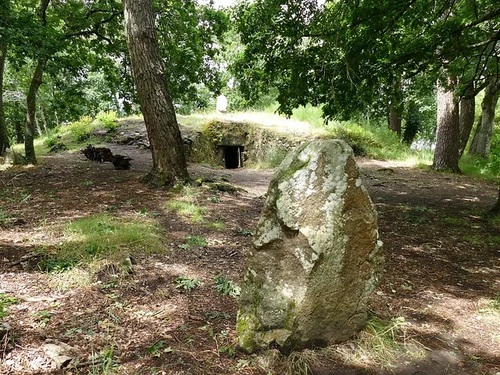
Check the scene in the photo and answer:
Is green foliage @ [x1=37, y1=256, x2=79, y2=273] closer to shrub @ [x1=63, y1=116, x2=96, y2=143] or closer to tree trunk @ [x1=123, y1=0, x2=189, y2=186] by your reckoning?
tree trunk @ [x1=123, y1=0, x2=189, y2=186]

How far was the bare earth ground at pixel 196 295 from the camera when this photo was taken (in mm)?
2596

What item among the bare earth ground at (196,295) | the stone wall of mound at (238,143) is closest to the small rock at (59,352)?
the bare earth ground at (196,295)

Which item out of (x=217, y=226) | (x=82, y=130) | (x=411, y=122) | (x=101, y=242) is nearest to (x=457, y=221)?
(x=217, y=226)

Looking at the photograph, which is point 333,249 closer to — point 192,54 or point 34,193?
point 34,193

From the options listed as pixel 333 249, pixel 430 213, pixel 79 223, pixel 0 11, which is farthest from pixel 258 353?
pixel 0 11

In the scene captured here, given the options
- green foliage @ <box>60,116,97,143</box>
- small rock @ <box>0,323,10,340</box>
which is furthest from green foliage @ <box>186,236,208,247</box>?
green foliage @ <box>60,116,97,143</box>

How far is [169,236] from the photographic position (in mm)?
4953

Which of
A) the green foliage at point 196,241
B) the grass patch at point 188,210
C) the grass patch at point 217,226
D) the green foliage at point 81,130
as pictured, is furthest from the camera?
the green foliage at point 81,130

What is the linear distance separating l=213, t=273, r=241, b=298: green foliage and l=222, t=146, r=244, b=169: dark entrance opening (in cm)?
1309

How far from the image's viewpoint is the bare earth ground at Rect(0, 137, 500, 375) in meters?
2.60

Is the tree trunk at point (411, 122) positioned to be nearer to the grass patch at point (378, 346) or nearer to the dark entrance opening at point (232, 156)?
the dark entrance opening at point (232, 156)

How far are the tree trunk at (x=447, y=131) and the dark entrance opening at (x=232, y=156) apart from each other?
8512 millimetres

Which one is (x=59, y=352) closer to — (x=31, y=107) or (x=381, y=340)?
(x=381, y=340)

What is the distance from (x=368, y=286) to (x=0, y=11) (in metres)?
7.82
